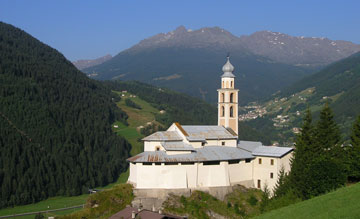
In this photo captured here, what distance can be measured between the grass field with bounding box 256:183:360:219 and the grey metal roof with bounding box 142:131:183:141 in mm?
25138

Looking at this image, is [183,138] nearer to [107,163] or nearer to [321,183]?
[321,183]

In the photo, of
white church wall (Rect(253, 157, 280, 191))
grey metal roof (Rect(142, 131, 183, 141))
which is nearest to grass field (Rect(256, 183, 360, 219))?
grey metal roof (Rect(142, 131, 183, 141))

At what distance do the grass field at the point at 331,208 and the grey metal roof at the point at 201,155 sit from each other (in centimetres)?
2225

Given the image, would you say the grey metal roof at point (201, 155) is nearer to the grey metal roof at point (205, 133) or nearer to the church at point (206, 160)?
the church at point (206, 160)

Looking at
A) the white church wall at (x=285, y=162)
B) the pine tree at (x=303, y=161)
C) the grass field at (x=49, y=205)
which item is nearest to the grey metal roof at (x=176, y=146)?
the white church wall at (x=285, y=162)

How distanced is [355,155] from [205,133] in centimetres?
2347

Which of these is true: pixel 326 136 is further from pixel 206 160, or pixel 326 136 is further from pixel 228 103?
pixel 228 103

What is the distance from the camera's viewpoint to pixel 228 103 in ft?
248

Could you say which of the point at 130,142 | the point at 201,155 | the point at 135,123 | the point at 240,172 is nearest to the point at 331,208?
the point at 201,155

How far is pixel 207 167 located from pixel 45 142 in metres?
74.9

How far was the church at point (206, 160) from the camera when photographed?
207 ft

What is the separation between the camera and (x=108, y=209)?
61.1 m

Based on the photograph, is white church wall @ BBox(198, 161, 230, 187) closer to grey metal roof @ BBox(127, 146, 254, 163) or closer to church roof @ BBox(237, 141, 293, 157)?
grey metal roof @ BBox(127, 146, 254, 163)

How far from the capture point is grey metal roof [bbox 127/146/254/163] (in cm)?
6334
